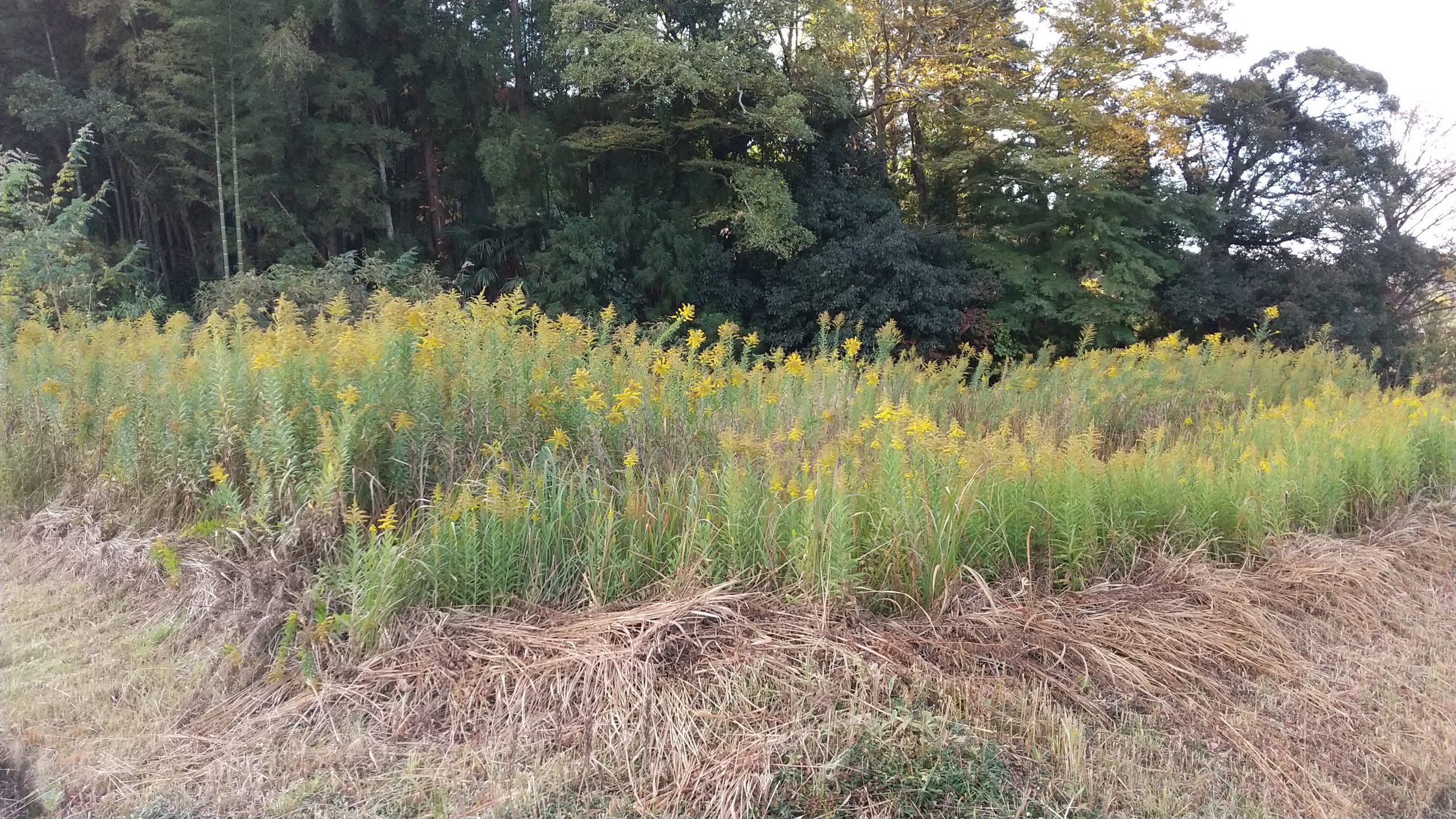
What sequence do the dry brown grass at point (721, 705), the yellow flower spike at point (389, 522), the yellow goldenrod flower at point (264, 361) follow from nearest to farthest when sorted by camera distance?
1. the dry brown grass at point (721, 705)
2. the yellow flower spike at point (389, 522)
3. the yellow goldenrod flower at point (264, 361)

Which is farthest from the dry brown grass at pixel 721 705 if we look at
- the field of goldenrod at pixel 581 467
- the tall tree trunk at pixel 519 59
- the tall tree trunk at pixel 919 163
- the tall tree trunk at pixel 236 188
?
the tall tree trunk at pixel 919 163

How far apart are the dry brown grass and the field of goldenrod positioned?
0.18 metres

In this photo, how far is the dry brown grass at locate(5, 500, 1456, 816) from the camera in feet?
6.88

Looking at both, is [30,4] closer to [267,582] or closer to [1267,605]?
[267,582]

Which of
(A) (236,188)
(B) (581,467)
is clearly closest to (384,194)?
(A) (236,188)

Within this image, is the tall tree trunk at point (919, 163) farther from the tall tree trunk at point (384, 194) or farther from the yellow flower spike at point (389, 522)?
the yellow flower spike at point (389, 522)

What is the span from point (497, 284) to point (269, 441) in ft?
42.4

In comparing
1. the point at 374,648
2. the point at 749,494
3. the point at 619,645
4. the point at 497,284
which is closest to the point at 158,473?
the point at 374,648

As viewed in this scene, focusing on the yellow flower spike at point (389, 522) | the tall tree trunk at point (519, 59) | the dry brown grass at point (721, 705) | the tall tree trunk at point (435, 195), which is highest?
the tall tree trunk at point (519, 59)

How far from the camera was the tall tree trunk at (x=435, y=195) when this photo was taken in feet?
51.6

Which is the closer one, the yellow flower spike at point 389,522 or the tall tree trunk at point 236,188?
the yellow flower spike at point 389,522

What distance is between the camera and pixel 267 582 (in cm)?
269

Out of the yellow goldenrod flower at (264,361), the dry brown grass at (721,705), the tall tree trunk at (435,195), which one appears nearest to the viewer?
the dry brown grass at (721,705)

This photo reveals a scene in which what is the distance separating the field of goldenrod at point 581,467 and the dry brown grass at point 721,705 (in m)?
0.18
